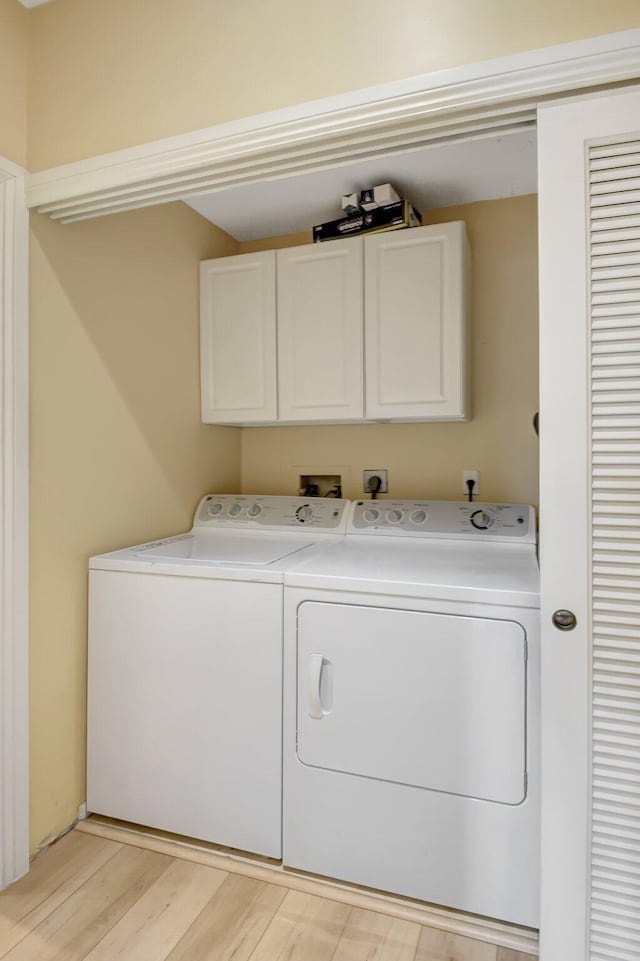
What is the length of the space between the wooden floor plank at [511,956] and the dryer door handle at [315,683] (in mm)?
703

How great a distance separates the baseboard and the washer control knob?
1186 millimetres

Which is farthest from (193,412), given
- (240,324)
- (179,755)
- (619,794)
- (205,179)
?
(619,794)

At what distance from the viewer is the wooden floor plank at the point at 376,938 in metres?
1.39

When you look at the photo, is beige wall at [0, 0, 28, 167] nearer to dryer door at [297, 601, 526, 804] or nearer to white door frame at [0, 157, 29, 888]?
white door frame at [0, 157, 29, 888]

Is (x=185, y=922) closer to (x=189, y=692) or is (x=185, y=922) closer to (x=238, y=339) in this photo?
(x=189, y=692)

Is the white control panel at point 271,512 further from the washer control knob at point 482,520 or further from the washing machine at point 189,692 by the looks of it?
the washer control knob at point 482,520

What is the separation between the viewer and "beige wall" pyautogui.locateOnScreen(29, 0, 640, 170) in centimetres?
113

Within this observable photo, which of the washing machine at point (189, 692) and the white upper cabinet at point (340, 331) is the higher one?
the white upper cabinet at point (340, 331)

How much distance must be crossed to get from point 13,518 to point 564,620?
148 cm

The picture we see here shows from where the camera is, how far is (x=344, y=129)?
123 cm

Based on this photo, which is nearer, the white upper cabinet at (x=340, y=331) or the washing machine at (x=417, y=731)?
the washing machine at (x=417, y=731)

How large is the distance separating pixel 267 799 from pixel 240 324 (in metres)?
1.82

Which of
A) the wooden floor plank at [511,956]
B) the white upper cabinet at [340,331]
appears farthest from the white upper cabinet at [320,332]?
the wooden floor plank at [511,956]

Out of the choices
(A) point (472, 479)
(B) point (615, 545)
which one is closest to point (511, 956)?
(B) point (615, 545)
